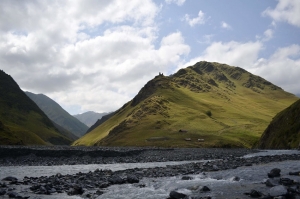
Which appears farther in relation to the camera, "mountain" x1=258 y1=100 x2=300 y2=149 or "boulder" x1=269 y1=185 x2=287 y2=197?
"mountain" x1=258 y1=100 x2=300 y2=149

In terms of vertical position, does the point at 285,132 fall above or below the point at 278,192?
above

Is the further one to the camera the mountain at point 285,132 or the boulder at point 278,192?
the mountain at point 285,132

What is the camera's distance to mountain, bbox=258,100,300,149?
258 ft

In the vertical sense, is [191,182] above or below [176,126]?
below

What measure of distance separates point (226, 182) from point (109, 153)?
49740mm

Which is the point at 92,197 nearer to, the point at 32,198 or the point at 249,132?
the point at 32,198

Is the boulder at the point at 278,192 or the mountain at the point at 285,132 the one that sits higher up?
the mountain at the point at 285,132

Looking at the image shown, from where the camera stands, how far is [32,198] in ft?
63.9

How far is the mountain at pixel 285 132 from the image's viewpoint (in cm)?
7869

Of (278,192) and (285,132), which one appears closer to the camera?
(278,192)

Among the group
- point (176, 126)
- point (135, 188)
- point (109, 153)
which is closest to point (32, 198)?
point (135, 188)

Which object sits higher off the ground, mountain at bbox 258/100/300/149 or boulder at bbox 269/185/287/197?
mountain at bbox 258/100/300/149

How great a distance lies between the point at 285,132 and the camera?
85438 millimetres

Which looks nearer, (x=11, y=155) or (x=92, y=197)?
(x=92, y=197)
